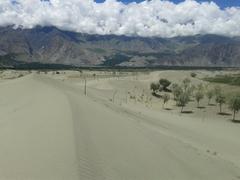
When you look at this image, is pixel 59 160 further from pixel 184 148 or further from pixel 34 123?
pixel 184 148

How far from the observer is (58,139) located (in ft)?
56.5

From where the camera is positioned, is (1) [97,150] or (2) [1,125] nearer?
(1) [97,150]

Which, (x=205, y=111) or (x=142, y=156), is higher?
(x=142, y=156)

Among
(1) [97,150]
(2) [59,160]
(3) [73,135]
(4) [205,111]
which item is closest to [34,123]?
(3) [73,135]

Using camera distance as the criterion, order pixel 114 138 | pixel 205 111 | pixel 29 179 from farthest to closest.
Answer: pixel 205 111 → pixel 114 138 → pixel 29 179

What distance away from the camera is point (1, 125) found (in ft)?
75.2

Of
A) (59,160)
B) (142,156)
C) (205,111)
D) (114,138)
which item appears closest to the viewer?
(59,160)

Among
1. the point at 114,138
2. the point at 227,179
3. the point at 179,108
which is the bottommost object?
the point at 179,108

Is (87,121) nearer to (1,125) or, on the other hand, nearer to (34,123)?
(34,123)

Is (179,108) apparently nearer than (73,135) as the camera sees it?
No

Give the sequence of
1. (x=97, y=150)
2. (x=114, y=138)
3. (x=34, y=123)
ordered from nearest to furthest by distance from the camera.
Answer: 1. (x=97, y=150)
2. (x=114, y=138)
3. (x=34, y=123)

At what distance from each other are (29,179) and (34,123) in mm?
9448

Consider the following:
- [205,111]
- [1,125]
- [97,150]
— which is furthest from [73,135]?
[205,111]

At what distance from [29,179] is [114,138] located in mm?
7766
